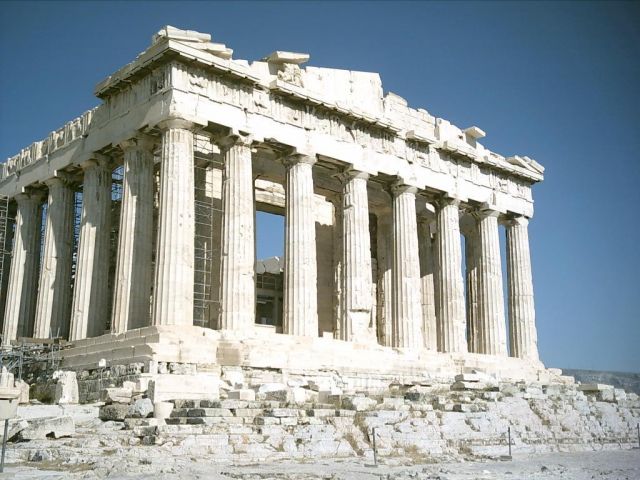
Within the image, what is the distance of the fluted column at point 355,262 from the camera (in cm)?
2877

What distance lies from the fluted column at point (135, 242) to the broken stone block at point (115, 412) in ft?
Result: 24.1

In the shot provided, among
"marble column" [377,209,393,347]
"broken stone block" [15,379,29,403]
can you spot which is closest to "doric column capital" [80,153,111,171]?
"broken stone block" [15,379,29,403]

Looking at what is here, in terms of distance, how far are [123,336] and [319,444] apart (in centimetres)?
1016

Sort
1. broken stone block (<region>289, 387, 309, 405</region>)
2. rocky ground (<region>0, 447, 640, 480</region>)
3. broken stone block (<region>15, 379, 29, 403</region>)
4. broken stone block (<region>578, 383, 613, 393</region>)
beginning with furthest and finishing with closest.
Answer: broken stone block (<region>578, 383, 613, 393</region>)
broken stone block (<region>15, 379, 29, 403</region>)
broken stone block (<region>289, 387, 309, 405</region>)
rocky ground (<region>0, 447, 640, 480</region>)

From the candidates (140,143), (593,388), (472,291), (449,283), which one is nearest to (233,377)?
(140,143)

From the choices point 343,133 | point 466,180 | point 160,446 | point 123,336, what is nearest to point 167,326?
point 123,336

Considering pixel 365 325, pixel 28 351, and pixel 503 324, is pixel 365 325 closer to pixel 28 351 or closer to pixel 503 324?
pixel 503 324

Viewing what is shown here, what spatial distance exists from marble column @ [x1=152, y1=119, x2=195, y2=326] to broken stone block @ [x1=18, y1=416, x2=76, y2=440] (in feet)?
25.4

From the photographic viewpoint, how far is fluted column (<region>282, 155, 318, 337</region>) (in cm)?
2683

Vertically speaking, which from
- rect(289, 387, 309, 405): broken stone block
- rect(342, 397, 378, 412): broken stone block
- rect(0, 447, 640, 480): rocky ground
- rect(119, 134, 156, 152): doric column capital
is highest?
rect(119, 134, 156, 152): doric column capital

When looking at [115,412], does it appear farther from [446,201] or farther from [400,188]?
[446,201]

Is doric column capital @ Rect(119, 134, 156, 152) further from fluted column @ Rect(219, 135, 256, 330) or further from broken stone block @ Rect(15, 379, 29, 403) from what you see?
broken stone block @ Rect(15, 379, 29, 403)

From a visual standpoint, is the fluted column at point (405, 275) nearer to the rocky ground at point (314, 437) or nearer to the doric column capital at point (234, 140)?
the rocky ground at point (314, 437)

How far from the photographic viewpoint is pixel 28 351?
2750 cm
